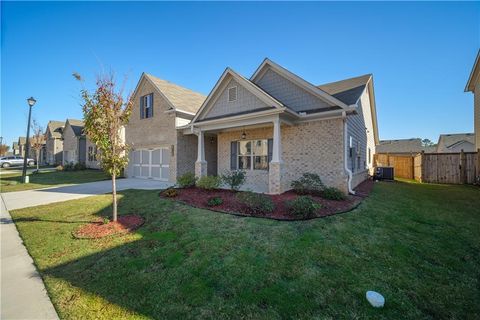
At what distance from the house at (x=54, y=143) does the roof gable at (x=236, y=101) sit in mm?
35418

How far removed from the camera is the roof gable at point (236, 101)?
1037cm

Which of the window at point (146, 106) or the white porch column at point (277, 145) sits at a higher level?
the window at point (146, 106)

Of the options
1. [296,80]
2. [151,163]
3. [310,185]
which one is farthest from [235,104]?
[151,163]

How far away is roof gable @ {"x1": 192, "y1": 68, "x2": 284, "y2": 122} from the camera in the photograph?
10.4m

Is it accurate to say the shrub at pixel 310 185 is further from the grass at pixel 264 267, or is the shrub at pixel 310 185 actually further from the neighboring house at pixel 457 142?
the neighboring house at pixel 457 142

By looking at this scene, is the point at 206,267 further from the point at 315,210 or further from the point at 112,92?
the point at 112,92

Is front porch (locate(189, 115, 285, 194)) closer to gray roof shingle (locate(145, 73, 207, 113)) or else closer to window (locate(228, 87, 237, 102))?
window (locate(228, 87, 237, 102))

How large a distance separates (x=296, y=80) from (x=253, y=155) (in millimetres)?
4626

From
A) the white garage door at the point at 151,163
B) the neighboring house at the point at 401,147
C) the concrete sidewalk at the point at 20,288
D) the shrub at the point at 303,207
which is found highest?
the neighboring house at the point at 401,147

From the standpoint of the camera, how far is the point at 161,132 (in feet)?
49.9

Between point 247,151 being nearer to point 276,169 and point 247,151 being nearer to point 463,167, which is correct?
point 276,169

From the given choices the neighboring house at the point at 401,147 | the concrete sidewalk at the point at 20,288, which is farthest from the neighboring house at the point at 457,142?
the concrete sidewalk at the point at 20,288

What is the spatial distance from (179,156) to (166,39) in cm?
722

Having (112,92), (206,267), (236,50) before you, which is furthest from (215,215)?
(236,50)
